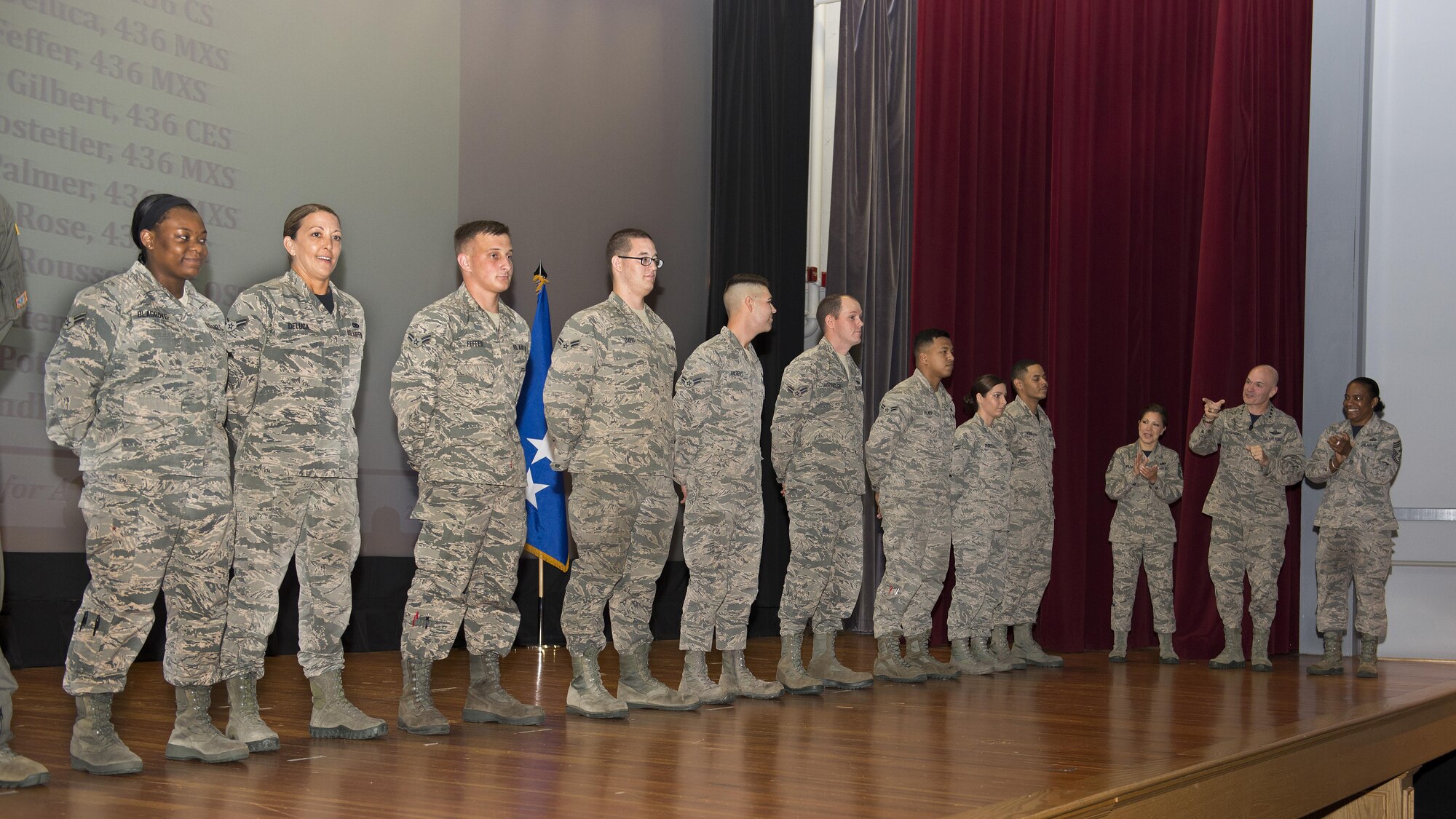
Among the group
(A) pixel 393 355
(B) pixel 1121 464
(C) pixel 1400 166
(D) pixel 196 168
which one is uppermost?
(C) pixel 1400 166

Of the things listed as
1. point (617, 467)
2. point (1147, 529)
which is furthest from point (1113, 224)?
point (617, 467)

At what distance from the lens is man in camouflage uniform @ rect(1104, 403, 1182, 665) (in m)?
6.69

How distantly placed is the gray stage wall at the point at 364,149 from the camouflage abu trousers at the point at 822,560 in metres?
2.55

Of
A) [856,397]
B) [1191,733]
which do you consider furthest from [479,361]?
[1191,733]

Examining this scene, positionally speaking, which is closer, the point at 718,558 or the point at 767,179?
the point at 718,558

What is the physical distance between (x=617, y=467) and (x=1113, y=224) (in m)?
4.66

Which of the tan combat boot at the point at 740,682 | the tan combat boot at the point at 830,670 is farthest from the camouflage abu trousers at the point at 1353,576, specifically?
the tan combat boot at the point at 740,682

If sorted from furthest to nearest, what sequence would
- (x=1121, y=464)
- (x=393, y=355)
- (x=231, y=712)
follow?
(x=1121, y=464) < (x=393, y=355) < (x=231, y=712)

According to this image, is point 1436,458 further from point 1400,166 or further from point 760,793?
point 760,793

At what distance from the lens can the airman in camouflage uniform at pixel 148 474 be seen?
2873 millimetres

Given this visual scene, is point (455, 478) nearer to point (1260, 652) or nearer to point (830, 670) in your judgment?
point (830, 670)

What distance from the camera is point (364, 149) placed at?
626 cm

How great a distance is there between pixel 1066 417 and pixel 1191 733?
357cm

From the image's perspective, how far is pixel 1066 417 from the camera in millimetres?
7219
